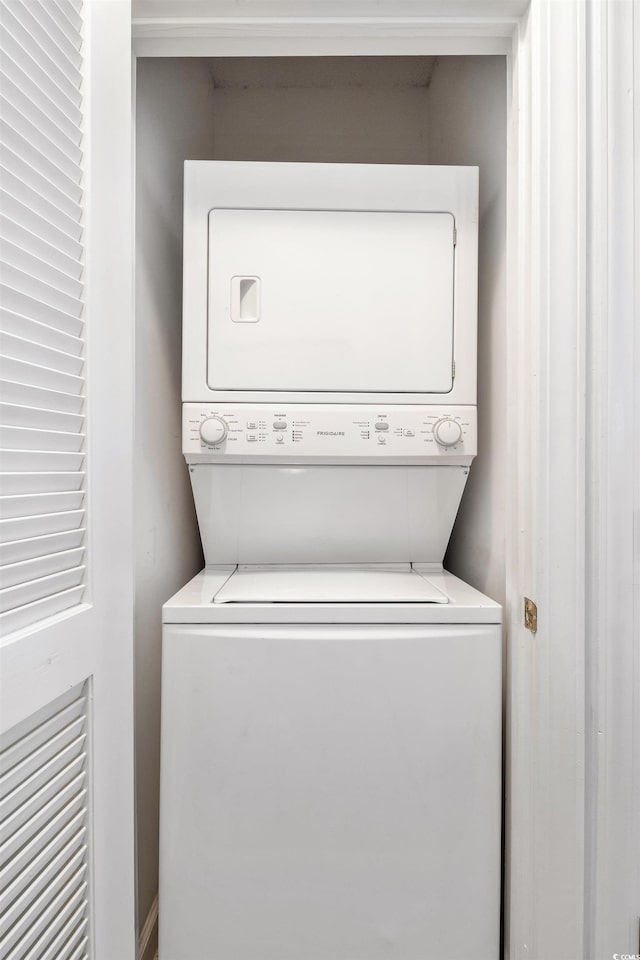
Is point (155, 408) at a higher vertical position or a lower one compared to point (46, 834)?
higher

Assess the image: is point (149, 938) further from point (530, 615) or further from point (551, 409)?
point (551, 409)

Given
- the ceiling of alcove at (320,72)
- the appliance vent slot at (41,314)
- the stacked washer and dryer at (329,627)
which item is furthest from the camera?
the ceiling of alcove at (320,72)

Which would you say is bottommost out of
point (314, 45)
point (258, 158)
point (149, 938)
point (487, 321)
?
point (149, 938)

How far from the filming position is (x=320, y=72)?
1.78 metres

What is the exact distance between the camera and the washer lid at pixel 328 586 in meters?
1.05

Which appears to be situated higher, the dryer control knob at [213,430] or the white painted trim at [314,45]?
the white painted trim at [314,45]

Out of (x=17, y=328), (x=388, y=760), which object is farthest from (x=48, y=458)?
(x=388, y=760)

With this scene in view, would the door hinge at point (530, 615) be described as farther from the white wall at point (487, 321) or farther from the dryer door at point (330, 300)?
the dryer door at point (330, 300)

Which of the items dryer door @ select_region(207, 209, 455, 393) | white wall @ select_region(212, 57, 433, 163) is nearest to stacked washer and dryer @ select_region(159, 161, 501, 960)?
dryer door @ select_region(207, 209, 455, 393)

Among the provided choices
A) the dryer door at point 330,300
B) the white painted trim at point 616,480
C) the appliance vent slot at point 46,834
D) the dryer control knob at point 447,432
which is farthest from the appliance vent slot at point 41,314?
the white painted trim at point 616,480

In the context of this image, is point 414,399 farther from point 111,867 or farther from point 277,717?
point 111,867

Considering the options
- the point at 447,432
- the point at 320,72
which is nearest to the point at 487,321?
the point at 447,432

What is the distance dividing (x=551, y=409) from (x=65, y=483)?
82 cm

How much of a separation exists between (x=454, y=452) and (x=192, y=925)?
3.54 feet
